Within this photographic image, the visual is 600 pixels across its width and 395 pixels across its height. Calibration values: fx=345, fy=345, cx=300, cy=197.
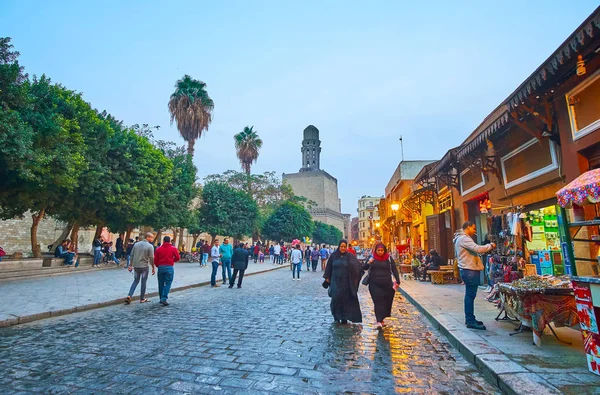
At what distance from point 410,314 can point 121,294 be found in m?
7.96

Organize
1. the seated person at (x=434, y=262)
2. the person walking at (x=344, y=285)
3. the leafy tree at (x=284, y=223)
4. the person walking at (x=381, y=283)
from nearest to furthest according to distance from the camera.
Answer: the person walking at (x=381, y=283) → the person walking at (x=344, y=285) → the seated person at (x=434, y=262) → the leafy tree at (x=284, y=223)

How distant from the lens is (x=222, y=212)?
3503cm

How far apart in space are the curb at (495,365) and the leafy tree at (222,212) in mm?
31089

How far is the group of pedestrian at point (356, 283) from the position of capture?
657cm

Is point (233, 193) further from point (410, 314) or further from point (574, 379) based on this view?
point (574, 379)

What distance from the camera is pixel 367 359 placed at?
4.42 metres

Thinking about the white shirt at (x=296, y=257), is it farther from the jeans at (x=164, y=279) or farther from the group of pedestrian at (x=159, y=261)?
the jeans at (x=164, y=279)

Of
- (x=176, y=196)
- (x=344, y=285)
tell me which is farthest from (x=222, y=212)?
(x=344, y=285)

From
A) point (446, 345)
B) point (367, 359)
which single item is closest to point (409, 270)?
point (446, 345)

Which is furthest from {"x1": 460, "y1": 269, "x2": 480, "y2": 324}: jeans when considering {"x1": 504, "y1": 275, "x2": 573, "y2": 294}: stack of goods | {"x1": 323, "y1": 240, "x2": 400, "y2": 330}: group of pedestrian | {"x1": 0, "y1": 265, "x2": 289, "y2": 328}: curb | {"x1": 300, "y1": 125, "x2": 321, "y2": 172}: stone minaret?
{"x1": 300, "y1": 125, "x2": 321, "y2": 172}: stone minaret

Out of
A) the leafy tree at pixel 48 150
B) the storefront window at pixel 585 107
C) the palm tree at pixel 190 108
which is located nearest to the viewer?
the storefront window at pixel 585 107

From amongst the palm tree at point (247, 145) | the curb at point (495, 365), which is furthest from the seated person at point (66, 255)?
the palm tree at point (247, 145)

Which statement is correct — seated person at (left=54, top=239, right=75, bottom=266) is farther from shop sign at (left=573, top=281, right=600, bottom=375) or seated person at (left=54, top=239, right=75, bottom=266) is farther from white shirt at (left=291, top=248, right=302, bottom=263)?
shop sign at (left=573, top=281, right=600, bottom=375)

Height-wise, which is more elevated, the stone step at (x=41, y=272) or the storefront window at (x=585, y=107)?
the storefront window at (x=585, y=107)
